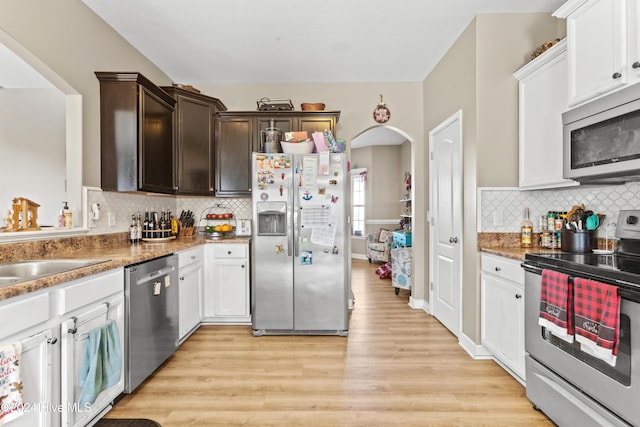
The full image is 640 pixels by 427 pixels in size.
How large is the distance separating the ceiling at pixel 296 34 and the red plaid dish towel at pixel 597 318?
2.31 metres

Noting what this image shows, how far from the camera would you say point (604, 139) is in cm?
185

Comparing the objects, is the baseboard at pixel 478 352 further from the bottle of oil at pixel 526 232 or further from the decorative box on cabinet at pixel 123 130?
the decorative box on cabinet at pixel 123 130

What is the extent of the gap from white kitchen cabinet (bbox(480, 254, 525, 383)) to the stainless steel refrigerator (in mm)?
1263

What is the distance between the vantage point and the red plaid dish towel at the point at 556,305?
1.74 meters

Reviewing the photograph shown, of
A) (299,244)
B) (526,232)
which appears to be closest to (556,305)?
(526,232)

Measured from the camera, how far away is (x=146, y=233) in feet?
11.1

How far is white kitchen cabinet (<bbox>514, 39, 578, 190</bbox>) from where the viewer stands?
232 centimetres

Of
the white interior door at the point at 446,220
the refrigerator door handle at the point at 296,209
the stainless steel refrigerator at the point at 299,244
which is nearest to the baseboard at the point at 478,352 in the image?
the white interior door at the point at 446,220

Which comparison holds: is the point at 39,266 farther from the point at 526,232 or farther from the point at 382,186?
the point at 382,186

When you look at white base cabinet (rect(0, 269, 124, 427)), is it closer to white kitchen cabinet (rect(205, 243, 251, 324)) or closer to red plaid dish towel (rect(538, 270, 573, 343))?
white kitchen cabinet (rect(205, 243, 251, 324))

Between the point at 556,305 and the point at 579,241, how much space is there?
0.73 m

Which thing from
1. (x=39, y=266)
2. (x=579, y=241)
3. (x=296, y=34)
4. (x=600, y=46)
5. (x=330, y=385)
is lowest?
(x=330, y=385)

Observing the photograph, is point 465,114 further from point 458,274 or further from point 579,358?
point 579,358

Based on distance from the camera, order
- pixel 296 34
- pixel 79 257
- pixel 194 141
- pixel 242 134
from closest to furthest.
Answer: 1. pixel 79 257
2. pixel 296 34
3. pixel 194 141
4. pixel 242 134
